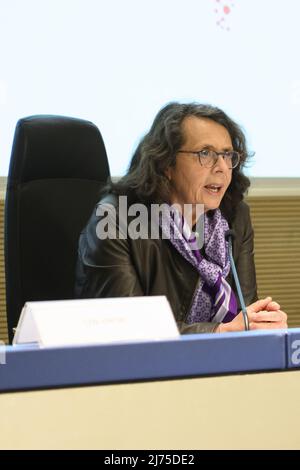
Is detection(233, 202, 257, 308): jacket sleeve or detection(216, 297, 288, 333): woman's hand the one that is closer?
detection(216, 297, 288, 333): woman's hand

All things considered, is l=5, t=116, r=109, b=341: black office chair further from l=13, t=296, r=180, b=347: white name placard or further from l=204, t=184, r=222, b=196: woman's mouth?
l=13, t=296, r=180, b=347: white name placard

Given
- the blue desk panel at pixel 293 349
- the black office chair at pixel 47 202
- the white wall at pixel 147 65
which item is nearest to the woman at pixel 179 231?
the black office chair at pixel 47 202

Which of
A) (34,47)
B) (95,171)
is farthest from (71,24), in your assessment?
(95,171)

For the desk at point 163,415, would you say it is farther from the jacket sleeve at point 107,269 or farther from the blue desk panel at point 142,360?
the jacket sleeve at point 107,269

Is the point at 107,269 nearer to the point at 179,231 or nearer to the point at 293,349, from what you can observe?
the point at 179,231

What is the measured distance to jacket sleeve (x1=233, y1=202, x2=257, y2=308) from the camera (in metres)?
2.25

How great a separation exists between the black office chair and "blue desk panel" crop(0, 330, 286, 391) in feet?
4.13

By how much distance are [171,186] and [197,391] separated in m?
1.25

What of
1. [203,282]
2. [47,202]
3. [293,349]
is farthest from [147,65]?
[293,349]

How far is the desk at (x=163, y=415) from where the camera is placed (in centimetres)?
90

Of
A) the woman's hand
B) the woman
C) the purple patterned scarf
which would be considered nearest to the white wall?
the woman

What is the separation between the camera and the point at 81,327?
3.27 ft

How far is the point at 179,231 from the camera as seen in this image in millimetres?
2053
